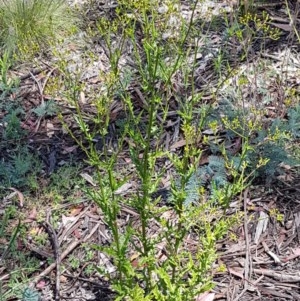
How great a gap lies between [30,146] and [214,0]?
1.53m

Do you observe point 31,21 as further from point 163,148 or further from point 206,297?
point 206,297

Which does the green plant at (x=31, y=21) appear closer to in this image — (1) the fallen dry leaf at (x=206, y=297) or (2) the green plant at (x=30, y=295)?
(2) the green plant at (x=30, y=295)

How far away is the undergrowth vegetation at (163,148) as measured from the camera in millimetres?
1887

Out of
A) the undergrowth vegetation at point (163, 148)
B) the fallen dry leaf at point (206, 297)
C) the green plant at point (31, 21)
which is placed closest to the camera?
the undergrowth vegetation at point (163, 148)

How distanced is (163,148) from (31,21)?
4.47ft

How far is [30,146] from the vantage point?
3.01 m

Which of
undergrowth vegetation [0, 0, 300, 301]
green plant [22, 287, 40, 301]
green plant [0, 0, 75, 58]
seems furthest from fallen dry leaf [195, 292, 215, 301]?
green plant [0, 0, 75, 58]

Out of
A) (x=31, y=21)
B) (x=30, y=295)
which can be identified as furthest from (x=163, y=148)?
(x=31, y=21)

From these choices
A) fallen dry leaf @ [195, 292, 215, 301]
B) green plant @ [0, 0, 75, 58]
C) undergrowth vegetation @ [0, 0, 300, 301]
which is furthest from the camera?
green plant @ [0, 0, 75, 58]

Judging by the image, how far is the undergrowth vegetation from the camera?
74.3 inches

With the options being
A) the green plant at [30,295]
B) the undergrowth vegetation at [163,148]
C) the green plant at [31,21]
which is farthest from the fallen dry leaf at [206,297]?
the green plant at [31,21]

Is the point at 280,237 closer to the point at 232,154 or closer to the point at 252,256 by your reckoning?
the point at 252,256

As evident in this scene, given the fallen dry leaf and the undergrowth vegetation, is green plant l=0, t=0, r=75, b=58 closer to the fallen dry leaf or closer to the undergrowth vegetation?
the undergrowth vegetation

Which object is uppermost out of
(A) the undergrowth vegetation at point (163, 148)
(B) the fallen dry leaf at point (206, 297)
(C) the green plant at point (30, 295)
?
(A) the undergrowth vegetation at point (163, 148)
